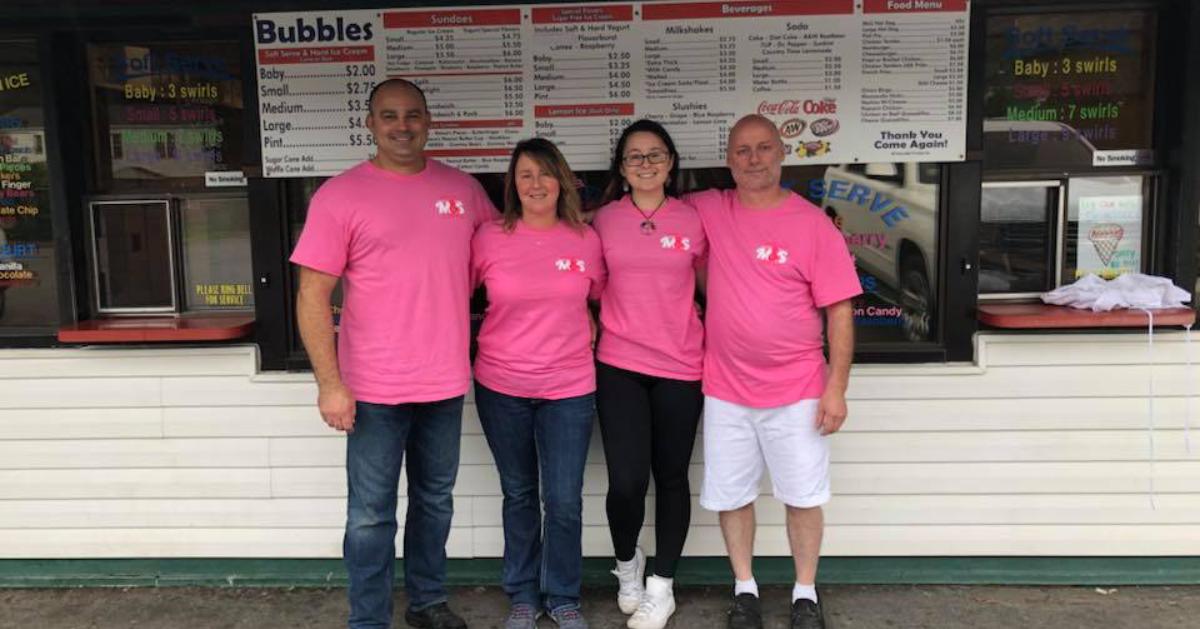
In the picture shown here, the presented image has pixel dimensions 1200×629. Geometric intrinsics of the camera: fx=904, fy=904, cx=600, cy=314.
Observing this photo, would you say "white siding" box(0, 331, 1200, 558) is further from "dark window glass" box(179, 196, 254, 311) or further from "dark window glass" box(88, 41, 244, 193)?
"dark window glass" box(88, 41, 244, 193)

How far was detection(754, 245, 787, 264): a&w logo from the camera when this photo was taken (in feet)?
9.50

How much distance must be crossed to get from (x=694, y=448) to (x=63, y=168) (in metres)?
2.61

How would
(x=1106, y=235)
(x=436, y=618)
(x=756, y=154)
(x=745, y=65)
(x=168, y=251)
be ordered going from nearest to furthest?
(x=756, y=154) → (x=436, y=618) → (x=745, y=65) → (x=1106, y=235) → (x=168, y=251)

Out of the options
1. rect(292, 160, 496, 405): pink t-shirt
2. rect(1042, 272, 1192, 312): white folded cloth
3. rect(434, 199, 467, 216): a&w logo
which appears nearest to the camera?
rect(292, 160, 496, 405): pink t-shirt

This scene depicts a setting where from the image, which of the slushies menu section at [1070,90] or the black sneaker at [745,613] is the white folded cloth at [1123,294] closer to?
the slushies menu section at [1070,90]

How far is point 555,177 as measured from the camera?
114 inches

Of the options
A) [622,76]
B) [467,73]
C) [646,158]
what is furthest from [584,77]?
[646,158]

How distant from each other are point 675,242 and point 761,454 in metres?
0.79

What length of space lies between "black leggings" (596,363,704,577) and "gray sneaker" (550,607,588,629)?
31 cm

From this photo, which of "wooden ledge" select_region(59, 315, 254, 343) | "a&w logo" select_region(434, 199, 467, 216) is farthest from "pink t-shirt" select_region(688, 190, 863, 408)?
"wooden ledge" select_region(59, 315, 254, 343)

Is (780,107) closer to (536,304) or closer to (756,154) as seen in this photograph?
(756,154)

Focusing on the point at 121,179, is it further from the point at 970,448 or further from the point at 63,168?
the point at 970,448

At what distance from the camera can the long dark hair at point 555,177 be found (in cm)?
290

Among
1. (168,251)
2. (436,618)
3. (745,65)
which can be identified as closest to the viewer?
(436,618)
